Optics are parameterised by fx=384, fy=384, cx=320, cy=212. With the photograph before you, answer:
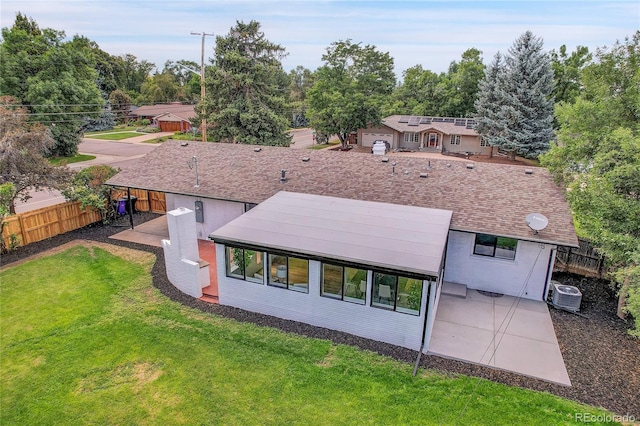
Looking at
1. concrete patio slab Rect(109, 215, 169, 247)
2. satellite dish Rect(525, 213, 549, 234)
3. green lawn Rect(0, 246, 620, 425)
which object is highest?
satellite dish Rect(525, 213, 549, 234)

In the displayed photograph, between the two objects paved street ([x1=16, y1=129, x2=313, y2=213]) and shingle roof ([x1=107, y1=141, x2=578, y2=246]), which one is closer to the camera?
shingle roof ([x1=107, y1=141, x2=578, y2=246])

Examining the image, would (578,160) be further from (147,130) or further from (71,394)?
(147,130)

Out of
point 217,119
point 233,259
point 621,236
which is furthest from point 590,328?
point 217,119

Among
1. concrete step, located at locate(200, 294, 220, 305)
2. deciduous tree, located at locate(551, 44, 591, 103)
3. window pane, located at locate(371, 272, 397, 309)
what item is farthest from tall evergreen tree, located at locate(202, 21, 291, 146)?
deciduous tree, located at locate(551, 44, 591, 103)

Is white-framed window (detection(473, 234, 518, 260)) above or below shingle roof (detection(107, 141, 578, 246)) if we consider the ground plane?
below

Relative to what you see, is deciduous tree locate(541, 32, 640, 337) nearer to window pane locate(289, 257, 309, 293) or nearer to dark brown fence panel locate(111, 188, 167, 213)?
window pane locate(289, 257, 309, 293)

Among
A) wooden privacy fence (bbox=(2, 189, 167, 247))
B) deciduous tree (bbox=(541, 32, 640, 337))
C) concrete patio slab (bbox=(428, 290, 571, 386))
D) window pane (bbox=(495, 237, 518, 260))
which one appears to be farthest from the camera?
wooden privacy fence (bbox=(2, 189, 167, 247))

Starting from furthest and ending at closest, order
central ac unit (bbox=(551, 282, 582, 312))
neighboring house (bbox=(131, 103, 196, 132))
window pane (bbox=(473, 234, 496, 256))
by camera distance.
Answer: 1. neighboring house (bbox=(131, 103, 196, 132))
2. window pane (bbox=(473, 234, 496, 256))
3. central ac unit (bbox=(551, 282, 582, 312))
